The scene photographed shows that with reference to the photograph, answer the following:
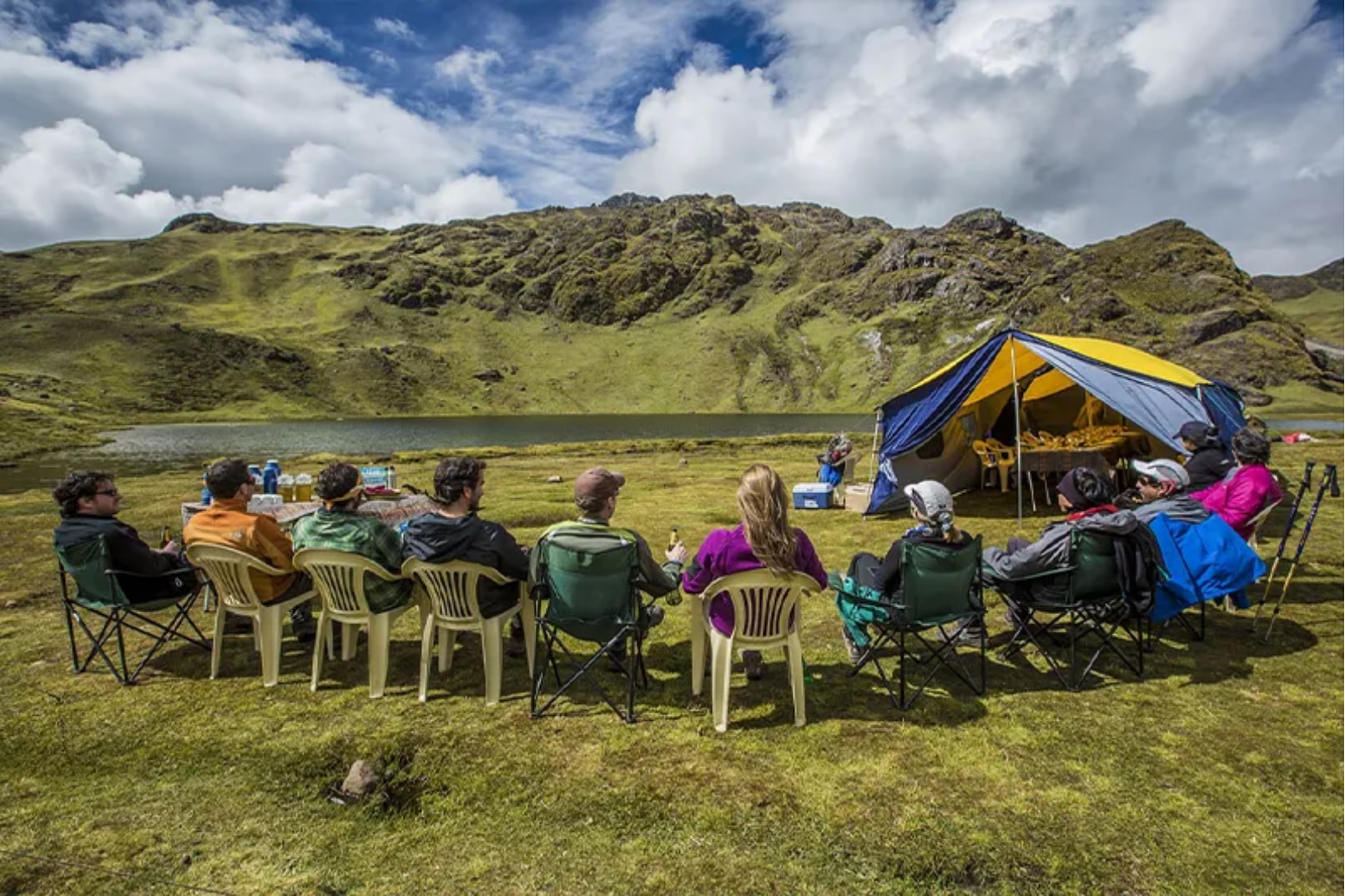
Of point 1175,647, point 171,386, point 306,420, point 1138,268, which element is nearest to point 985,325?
point 1138,268

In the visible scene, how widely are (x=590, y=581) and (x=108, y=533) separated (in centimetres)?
430

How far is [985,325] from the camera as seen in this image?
143000mm

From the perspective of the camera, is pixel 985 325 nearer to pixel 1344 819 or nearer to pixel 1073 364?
pixel 1073 364

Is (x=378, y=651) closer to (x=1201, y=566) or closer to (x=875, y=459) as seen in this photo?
(x=1201, y=566)

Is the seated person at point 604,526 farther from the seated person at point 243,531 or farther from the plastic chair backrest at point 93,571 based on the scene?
the plastic chair backrest at point 93,571

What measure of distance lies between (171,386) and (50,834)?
152096 millimetres

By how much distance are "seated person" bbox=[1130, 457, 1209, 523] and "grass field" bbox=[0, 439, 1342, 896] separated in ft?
4.47

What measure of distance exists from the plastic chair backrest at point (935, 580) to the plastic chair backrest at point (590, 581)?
2114 mm

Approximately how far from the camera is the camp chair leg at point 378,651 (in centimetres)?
527

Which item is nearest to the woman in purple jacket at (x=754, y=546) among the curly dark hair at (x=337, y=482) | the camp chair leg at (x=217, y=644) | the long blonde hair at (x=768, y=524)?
the long blonde hair at (x=768, y=524)

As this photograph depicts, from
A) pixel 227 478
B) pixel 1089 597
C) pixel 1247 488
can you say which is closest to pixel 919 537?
pixel 1089 597

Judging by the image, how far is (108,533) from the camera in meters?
5.48

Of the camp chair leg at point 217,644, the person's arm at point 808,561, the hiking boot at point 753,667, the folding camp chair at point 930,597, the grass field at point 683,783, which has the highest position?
the person's arm at point 808,561

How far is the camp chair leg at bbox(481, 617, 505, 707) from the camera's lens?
5.12 m
